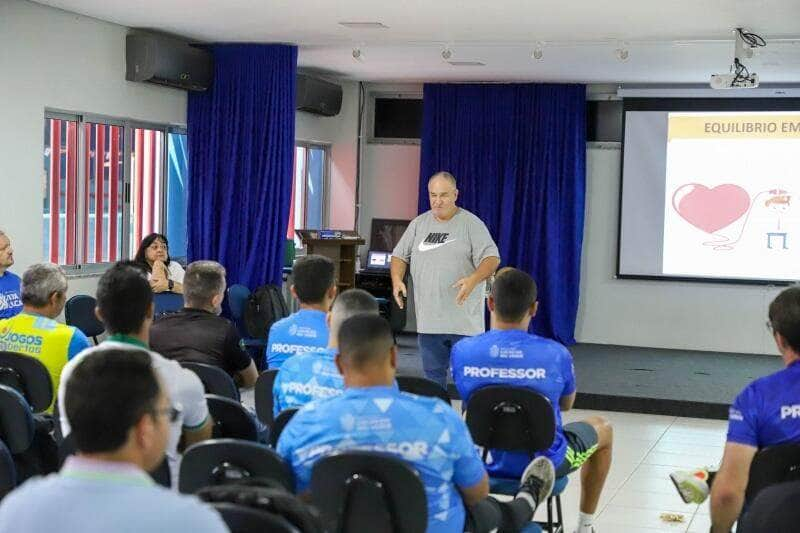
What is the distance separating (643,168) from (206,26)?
5.04m

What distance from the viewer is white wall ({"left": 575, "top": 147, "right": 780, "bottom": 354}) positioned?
37.2ft

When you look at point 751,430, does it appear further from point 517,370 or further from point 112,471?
point 112,471

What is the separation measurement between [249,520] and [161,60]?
6.97 m

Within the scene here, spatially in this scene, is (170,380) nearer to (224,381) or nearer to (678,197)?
(224,381)

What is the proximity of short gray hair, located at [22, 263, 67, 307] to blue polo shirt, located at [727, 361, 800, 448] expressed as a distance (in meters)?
2.93

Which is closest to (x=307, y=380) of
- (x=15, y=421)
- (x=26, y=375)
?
(x=15, y=421)

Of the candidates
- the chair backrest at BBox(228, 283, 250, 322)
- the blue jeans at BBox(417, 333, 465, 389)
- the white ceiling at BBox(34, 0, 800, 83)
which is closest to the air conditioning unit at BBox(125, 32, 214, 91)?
the white ceiling at BBox(34, 0, 800, 83)

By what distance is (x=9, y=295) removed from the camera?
21.4 ft

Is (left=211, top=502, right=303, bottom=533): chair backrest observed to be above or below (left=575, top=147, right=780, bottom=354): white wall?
above

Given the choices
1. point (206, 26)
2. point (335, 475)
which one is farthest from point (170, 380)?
point (206, 26)

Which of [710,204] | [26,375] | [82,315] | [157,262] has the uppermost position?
[710,204]

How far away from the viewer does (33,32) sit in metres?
7.60

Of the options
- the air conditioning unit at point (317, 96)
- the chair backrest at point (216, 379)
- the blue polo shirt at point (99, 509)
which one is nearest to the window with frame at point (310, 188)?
the air conditioning unit at point (317, 96)

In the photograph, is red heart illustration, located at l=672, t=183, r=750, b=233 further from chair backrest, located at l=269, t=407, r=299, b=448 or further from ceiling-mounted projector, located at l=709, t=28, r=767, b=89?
chair backrest, located at l=269, t=407, r=299, b=448
